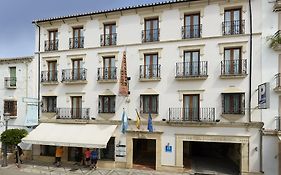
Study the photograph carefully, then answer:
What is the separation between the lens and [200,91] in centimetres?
1508

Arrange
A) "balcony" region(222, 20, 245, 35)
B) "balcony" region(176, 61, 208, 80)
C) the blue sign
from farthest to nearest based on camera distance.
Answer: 1. the blue sign
2. "balcony" region(176, 61, 208, 80)
3. "balcony" region(222, 20, 245, 35)

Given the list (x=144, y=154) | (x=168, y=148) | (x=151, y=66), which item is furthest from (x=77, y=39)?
(x=144, y=154)

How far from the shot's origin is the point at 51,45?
1877 centimetres

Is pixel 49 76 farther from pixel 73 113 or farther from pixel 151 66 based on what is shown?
pixel 151 66

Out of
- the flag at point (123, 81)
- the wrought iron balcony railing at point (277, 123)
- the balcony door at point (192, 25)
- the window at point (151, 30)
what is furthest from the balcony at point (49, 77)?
the wrought iron balcony railing at point (277, 123)

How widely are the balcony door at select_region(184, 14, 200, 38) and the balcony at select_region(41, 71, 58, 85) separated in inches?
430

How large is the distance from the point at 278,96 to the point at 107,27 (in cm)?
1287

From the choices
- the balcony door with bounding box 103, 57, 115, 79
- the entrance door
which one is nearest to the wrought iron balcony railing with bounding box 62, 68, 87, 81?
the balcony door with bounding box 103, 57, 115, 79

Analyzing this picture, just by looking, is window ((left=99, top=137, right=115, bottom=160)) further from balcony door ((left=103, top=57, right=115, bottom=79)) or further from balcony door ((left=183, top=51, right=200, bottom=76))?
balcony door ((left=183, top=51, right=200, bottom=76))

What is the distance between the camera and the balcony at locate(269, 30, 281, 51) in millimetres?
13691

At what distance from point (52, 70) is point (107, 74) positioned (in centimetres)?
508

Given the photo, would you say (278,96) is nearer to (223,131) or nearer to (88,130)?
(223,131)

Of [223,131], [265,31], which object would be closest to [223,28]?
[265,31]

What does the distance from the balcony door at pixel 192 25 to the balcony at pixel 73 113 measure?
943cm
